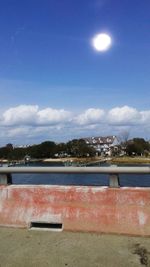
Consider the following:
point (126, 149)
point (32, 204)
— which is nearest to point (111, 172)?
point (32, 204)

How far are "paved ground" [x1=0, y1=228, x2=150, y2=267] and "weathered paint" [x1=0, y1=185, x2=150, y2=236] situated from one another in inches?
7.5

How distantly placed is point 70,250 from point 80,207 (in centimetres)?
101

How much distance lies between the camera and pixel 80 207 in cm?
573

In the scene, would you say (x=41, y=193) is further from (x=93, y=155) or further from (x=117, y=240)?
(x=93, y=155)

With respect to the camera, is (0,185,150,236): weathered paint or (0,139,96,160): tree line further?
(0,139,96,160): tree line

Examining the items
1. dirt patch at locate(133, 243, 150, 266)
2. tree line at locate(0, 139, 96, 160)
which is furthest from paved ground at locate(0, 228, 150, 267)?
tree line at locate(0, 139, 96, 160)

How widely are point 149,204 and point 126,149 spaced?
15836 centimetres

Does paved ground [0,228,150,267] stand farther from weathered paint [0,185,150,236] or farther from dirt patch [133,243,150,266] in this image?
weathered paint [0,185,150,236]

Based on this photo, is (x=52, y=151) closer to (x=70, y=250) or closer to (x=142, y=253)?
(x=70, y=250)

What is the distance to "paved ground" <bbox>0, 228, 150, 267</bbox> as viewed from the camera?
173 inches

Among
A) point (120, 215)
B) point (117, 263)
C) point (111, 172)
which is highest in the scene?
point (111, 172)

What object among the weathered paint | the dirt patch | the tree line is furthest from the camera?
the tree line

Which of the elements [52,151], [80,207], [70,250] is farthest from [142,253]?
[52,151]

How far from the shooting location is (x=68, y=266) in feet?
14.1
